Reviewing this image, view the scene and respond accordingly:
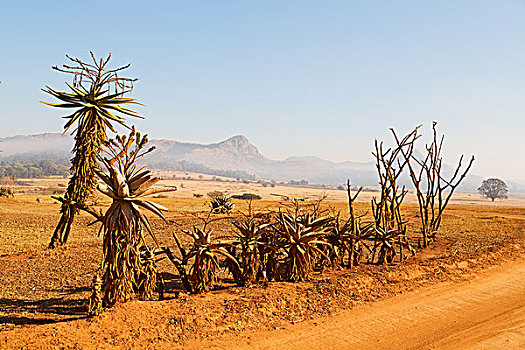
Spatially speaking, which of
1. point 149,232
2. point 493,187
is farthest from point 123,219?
point 493,187

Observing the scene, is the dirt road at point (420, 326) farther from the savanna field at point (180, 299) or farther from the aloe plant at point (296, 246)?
the aloe plant at point (296, 246)

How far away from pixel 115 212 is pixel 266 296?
285 cm

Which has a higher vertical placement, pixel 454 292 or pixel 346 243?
pixel 346 243

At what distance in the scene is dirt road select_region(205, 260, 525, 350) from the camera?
206 inches

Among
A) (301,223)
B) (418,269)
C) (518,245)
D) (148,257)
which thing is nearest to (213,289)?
(148,257)

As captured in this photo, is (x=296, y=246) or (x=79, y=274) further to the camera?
(x=79, y=274)

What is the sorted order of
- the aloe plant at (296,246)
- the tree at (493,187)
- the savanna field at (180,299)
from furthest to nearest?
the tree at (493,187) → the aloe plant at (296,246) → the savanna field at (180,299)

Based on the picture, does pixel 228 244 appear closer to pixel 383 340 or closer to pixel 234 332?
pixel 234 332

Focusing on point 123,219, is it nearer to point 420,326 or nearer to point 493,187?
point 420,326

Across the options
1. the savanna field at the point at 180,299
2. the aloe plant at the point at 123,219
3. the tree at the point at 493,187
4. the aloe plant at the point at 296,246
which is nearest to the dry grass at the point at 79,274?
the savanna field at the point at 180,299

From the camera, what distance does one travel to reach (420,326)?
5.92 m

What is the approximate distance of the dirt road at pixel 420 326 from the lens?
5.23m

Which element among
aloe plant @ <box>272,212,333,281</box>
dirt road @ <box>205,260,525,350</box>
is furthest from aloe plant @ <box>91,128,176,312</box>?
aloe plant @ <box>272,212,333,281</box>

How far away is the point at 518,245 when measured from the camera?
12.4 meters
